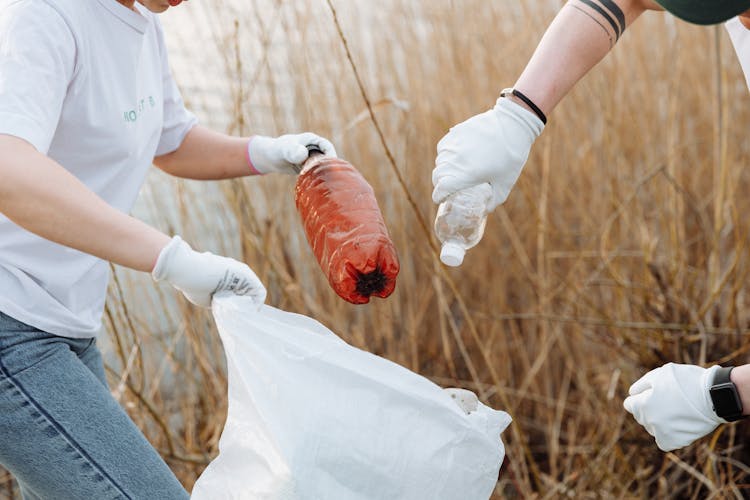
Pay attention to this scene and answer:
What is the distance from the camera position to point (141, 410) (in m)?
1.92

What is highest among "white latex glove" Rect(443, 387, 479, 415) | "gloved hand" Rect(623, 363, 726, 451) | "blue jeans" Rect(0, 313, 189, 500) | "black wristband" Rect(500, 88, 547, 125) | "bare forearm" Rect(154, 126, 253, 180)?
"black wristband" Rect(500, 88, 547, 125)

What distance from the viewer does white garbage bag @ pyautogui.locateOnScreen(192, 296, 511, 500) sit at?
1.00m

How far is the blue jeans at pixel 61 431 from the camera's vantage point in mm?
1024

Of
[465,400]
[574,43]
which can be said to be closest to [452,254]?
[465,400]

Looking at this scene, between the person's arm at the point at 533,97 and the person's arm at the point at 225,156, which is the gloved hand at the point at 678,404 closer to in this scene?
the person's arm at the point at 533,97

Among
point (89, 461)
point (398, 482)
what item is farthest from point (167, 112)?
point (398, 482)

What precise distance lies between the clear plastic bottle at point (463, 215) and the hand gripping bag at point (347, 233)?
78 millimetres

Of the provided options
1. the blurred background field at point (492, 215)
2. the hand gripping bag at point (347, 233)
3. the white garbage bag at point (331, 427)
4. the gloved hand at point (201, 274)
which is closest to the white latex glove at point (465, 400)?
the white garbage bag at point (331, 427)

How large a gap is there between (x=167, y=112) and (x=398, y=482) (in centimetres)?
72

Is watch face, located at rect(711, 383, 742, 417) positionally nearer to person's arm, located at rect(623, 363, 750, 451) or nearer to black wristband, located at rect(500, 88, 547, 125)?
person's arm, located at rect(623, 363, 750, 451)

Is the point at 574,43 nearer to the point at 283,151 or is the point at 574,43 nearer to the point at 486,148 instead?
the point at 486,148

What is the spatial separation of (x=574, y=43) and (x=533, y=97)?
85 mm

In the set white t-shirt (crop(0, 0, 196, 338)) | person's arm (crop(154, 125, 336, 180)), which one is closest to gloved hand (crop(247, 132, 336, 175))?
person's arm (crop(154, 125, 336, 180))

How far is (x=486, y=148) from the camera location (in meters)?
1.10
